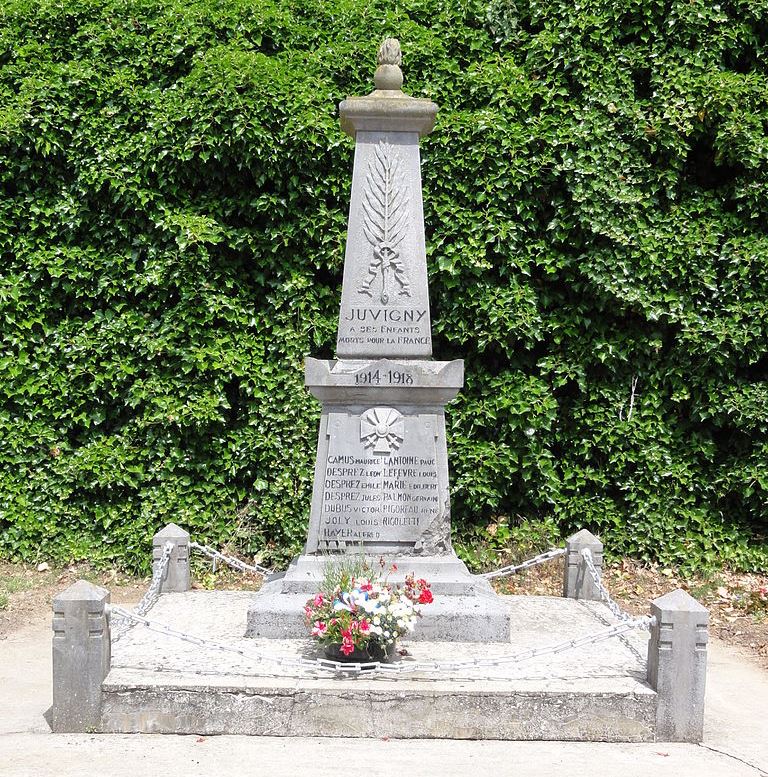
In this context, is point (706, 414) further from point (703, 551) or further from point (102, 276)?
point (102, 276)

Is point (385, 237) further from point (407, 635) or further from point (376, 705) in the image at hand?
point (376, 705)

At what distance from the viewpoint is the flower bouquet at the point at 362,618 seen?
5305mm

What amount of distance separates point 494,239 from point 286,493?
9.95ft

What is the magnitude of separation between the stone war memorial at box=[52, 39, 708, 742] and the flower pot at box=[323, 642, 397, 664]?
0.05 m

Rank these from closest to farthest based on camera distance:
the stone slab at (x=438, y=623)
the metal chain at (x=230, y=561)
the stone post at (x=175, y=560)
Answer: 1. the stone slab at (x=438, y=623)
2. the metal chain at (x=230, y=561)
3. the stone post at (x=175, y=560)

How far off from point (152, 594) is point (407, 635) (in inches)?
82.5

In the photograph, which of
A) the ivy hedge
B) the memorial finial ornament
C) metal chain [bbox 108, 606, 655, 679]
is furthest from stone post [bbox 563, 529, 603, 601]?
the memorial finial ornament

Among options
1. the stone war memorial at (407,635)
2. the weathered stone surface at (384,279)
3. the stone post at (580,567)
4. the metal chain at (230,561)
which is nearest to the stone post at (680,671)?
the stone war memorial at (407,635)

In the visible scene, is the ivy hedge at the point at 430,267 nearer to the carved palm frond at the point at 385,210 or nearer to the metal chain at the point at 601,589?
the metal chain at the point at 601,589

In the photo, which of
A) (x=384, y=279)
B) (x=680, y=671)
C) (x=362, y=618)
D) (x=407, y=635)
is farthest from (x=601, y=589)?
(x=384, y=279)

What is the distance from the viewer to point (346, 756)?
4750mm

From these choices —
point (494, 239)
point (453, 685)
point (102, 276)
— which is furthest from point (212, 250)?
point (453, 685)

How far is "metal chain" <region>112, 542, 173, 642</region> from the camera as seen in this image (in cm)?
629

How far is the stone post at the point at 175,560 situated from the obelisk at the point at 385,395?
1244mm
